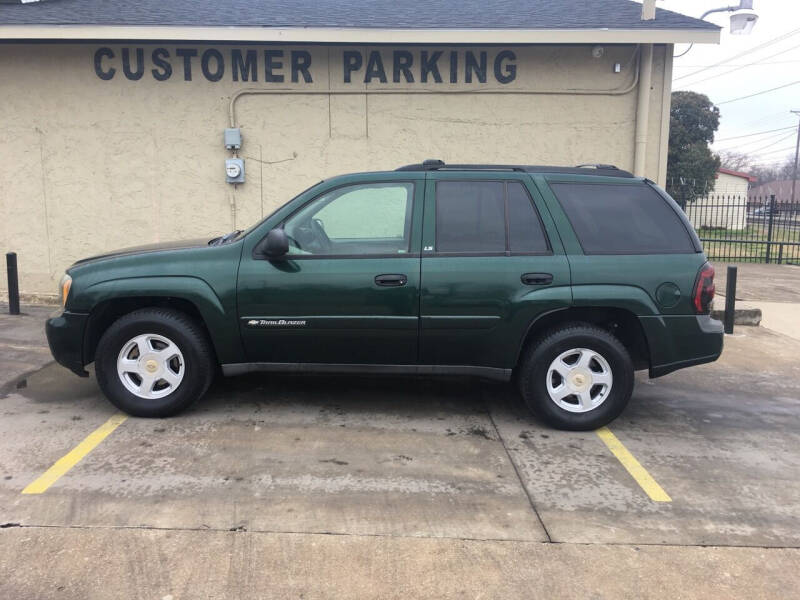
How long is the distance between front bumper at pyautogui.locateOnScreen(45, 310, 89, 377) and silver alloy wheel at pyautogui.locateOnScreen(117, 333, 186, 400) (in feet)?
1.02

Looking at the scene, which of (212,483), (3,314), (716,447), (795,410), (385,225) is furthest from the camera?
(3,314)

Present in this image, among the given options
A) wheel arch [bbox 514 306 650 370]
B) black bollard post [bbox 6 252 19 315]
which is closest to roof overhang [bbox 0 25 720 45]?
black bollard post [bbox 6 252 19 315]

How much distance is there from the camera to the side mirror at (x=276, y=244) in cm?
436

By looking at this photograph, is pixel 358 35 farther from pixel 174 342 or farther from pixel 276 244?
pixel 174 342

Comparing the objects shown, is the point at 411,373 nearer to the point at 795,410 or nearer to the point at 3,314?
the point at 795,410

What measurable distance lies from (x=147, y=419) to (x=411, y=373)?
192 centimetres

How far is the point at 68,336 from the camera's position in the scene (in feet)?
15.1

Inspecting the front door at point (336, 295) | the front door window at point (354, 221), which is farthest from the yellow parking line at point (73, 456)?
the front door window at point (354, 221)

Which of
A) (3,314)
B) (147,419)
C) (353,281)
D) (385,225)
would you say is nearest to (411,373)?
(353,281)

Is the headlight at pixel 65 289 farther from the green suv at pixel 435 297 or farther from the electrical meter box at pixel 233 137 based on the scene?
the electrical meter box at pixel 233 137

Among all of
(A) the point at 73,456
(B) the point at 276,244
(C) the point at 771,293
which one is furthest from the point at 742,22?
(A) the point at 73,456

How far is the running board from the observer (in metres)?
4.64

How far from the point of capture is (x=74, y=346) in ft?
15.2

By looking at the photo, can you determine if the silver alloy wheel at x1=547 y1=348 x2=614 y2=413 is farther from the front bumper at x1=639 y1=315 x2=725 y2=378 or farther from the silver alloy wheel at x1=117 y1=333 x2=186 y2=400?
the silver alloy wheel at x1=117 y1=333 x2=186 y2=400
